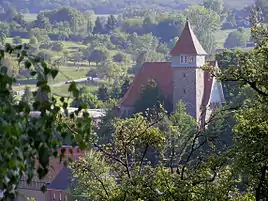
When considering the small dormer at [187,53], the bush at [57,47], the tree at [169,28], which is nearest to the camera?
the small dormer at [187,53]

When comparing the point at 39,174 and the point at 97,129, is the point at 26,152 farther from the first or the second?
the point at 97,129

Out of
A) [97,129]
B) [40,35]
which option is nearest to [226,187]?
[97,129]

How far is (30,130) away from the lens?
4.23 m

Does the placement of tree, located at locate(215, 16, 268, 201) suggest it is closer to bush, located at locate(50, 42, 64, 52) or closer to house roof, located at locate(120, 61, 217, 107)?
house roof, located at locate(120, 61, 217, 107)

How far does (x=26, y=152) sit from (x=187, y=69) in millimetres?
50838

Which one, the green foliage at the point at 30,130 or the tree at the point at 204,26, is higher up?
the green foliage at the point at 30,130

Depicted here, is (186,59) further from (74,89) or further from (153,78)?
(74,89)

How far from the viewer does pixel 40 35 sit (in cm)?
12888

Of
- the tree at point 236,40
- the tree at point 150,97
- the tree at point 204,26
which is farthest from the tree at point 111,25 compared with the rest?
the tree at point 150,97

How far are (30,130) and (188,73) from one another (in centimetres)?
5075

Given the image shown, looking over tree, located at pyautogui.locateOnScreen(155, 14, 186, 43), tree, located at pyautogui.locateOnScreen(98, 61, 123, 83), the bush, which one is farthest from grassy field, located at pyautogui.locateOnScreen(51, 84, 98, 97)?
tree, located at pyautogui.locateOnScreen(155, 14, 186, 43)

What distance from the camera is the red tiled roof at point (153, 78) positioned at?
2258 inches

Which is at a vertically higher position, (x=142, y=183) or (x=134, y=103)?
(x=142, y=183)

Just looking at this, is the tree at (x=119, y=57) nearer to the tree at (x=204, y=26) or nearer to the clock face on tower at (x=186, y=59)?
the tree at (x=204, y=26)
